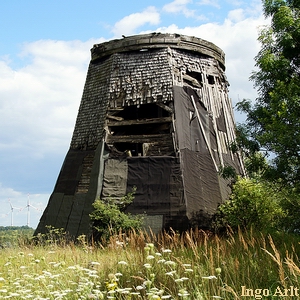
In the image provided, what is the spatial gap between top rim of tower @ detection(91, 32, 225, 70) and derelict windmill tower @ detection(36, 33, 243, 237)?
0.05m

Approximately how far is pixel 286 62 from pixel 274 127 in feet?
6.88

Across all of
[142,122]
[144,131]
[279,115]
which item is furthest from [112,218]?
[279,115]

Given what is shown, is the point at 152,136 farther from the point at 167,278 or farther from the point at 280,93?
the point at 167,278

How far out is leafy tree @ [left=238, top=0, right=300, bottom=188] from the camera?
10.8 metres

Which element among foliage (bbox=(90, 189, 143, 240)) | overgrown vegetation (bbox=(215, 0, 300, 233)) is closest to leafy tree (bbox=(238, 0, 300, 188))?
overgrown vegetation (bbox=(215, 0, 300, 233))

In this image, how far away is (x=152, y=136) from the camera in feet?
61.2

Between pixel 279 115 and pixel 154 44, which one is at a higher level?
pixel 154 44

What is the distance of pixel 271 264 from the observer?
20.9 ft

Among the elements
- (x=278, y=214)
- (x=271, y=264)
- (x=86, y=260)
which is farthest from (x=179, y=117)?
(x=271, y=264)

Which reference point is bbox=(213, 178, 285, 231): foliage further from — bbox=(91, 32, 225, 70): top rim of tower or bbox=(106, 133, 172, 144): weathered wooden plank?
bbox=(91, 32, 225, 70): top rim of tower

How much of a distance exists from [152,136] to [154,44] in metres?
4.30

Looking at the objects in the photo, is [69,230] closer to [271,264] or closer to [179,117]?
[179,117]

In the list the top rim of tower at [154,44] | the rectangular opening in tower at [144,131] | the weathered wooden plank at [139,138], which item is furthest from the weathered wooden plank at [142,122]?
the top rim of tower at [154,44]

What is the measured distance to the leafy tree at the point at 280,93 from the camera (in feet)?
35.4
